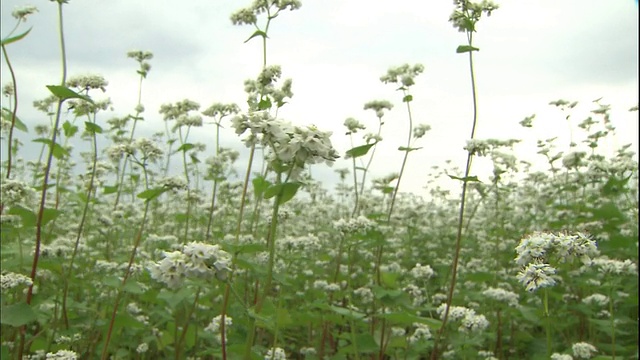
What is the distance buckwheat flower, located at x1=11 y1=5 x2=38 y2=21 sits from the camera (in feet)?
15.6

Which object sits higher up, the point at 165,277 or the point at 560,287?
the point at 560,287

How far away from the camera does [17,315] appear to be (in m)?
3.44

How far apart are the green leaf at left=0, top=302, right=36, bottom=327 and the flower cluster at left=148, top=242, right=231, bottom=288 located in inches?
63.8

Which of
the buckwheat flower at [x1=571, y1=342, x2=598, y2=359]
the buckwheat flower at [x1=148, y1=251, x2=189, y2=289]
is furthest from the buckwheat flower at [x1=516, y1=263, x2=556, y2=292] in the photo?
the buckwheat flower at [x1=571, y1=342, x2=598, y2=359]

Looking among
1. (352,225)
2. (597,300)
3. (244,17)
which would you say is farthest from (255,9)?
(597,300)

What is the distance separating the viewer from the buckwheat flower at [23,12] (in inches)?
187

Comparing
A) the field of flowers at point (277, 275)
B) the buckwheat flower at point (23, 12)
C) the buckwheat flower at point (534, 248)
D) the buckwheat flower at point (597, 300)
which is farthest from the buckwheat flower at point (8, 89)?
the buckwheat flower at point (597, 300)

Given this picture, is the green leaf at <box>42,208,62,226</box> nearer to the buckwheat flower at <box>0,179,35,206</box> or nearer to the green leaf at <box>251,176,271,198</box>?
the buckwheat flower at <box>0,179,35,206</box>

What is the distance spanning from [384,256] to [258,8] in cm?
588

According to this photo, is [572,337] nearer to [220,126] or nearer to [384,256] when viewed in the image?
[384,256]

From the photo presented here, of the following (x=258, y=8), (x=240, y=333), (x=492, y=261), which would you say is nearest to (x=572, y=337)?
(x=492, y=261)

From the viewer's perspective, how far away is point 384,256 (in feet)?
31.4

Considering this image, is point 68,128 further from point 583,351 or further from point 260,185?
point 583,351

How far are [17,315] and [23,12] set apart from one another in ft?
9.33
